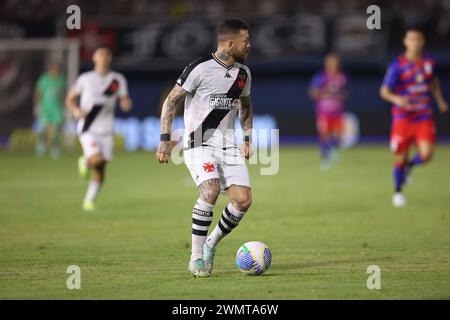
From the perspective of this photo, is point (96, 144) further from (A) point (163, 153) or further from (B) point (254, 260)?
(B) point (254, 260)

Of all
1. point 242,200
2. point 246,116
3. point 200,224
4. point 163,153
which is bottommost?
point 200,224

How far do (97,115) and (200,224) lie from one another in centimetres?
647

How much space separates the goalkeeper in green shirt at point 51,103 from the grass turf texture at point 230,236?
17.1 feet

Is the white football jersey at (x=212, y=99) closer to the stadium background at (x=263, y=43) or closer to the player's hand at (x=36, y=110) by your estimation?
the player's hand at (x=36, y=110)

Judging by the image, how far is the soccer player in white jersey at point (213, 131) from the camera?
8797 mm

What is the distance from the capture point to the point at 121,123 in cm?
2916

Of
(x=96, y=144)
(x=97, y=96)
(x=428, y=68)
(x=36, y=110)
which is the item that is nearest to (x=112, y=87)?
(x=97, y=96)

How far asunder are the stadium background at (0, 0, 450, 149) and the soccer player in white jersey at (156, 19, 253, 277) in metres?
19.5

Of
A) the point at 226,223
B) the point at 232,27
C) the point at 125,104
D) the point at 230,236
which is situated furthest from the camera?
the point at 125,104

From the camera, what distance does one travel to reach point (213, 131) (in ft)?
29.8

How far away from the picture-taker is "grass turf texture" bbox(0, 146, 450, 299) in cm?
812

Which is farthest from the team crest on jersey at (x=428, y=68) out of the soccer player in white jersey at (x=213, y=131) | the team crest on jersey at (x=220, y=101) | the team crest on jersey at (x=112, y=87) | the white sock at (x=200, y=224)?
the white sock at (x=200, y=224)

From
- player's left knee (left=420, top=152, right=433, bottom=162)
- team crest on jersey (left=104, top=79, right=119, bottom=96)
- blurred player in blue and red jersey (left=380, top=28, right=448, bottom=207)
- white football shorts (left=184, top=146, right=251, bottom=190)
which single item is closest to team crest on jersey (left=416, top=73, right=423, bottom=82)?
blurred player in blue and red jersey (left=380, top=28, right=448, bottom=207)
